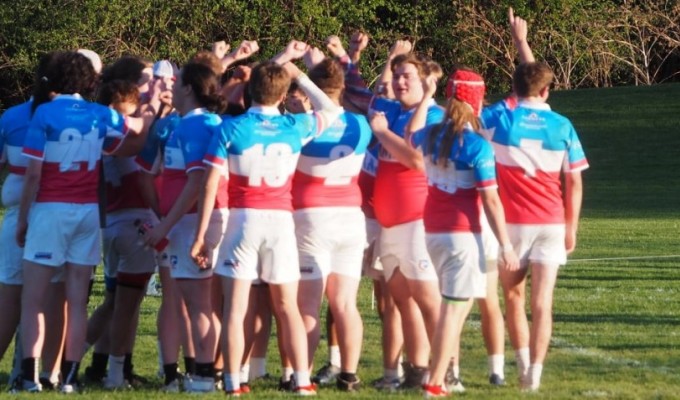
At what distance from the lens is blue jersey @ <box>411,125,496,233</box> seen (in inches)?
318

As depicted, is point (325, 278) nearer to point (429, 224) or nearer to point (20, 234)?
point (429, 224)

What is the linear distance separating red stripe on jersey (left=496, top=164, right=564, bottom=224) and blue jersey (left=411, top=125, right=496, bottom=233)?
51cm

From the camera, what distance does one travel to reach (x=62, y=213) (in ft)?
27.4

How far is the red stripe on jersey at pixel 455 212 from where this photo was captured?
8.19 meters

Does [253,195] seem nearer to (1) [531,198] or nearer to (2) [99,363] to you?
(1) [531,198]

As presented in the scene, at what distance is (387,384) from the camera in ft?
29.2

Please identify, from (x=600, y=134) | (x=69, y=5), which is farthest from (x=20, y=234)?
(x=69, y=5)

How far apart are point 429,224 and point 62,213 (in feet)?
7.07

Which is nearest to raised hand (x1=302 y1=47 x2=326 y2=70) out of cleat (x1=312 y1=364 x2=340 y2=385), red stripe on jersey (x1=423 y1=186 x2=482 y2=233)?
red stripe on jersey (x1=423 y1=186 x2=482 y2=233)

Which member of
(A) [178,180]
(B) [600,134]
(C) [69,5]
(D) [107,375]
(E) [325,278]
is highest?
(C) [69,5]

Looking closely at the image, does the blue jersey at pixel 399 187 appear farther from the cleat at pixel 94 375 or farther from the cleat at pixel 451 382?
the cleat at pixel 94 375

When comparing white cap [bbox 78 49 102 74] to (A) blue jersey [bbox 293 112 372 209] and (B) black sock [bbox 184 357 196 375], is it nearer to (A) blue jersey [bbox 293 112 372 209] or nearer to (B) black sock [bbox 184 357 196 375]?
(A) blue jersey [bbox 293 112 372 209]

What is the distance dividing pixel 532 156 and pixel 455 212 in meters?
0.79

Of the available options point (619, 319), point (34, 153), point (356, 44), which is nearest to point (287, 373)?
point (34, 153)
